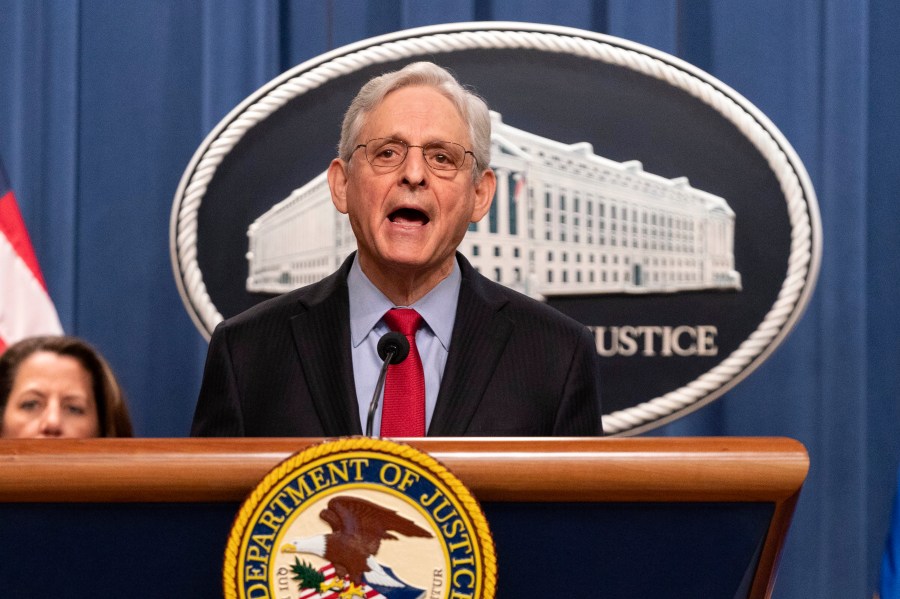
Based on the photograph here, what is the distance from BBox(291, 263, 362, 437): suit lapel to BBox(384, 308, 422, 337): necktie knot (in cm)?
5

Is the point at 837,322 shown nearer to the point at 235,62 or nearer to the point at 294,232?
the point at 294,232

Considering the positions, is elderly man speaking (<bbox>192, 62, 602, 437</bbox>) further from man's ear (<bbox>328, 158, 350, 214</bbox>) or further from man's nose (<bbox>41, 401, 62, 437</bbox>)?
man's nose (<bbox>41, 401, 62, 437</bbox>)

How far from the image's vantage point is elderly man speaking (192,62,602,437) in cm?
100

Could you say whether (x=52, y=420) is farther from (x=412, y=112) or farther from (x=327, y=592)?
(x=327, y=592)

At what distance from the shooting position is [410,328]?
107 centimetres

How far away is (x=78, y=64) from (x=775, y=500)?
1.60 m

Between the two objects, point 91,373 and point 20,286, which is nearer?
point 91,373

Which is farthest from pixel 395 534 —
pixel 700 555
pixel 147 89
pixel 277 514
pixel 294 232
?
pixel 147 89

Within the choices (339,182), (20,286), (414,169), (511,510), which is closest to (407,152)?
(414,169)

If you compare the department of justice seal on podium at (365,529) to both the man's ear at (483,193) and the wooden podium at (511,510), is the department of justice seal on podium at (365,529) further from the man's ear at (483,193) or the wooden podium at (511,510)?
the man's ear at (483,193)

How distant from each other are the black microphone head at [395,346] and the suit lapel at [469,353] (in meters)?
0.13

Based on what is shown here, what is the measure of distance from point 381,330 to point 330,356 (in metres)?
0.08

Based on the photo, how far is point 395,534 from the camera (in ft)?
1.94

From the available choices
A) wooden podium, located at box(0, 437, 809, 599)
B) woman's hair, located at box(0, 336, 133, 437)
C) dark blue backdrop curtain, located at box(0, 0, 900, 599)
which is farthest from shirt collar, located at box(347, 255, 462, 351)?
dark blue backdrop curtain, located at box(0, 0, 900, 599)
